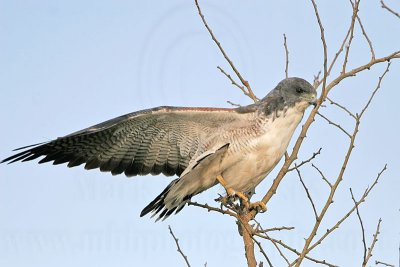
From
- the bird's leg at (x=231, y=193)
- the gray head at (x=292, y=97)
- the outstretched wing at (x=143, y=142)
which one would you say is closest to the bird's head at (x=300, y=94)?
the gray head at (x=292, y=97)

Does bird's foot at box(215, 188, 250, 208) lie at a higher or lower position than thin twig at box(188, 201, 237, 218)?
higher

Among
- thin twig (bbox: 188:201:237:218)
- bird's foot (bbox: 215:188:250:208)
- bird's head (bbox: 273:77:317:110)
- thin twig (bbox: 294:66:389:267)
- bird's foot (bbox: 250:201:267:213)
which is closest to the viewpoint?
thin twig (bbox: 294:66:389:267)

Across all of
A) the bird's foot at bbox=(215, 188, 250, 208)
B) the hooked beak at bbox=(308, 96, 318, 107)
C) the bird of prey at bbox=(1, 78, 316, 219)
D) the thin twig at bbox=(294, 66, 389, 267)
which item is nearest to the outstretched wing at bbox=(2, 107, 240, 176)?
the bird of prey at bbox=(1, 78, 316, 219)

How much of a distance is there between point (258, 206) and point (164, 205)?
0.96m

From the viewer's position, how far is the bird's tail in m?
5.85

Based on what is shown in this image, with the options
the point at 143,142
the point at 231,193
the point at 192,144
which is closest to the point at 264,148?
the point at 231,193

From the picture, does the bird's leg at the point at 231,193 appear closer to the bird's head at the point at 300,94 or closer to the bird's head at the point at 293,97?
the bird's head at the point at 293,97

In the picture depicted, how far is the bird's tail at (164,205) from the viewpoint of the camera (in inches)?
230

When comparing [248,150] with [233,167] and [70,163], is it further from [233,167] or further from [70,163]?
[70,163]

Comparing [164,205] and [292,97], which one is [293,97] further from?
[164,205]

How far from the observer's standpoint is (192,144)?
20.1 ft

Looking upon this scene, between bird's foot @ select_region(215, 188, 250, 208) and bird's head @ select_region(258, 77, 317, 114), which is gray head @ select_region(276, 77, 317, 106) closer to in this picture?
bird's head @ select_region(258, 77, 317, 114)

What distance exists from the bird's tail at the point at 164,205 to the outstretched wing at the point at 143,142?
16.6 inches

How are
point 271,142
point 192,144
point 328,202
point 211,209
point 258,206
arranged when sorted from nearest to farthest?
point 328,202 → point 211,209 → point 258,206 → point 271,142 → point 192,144
